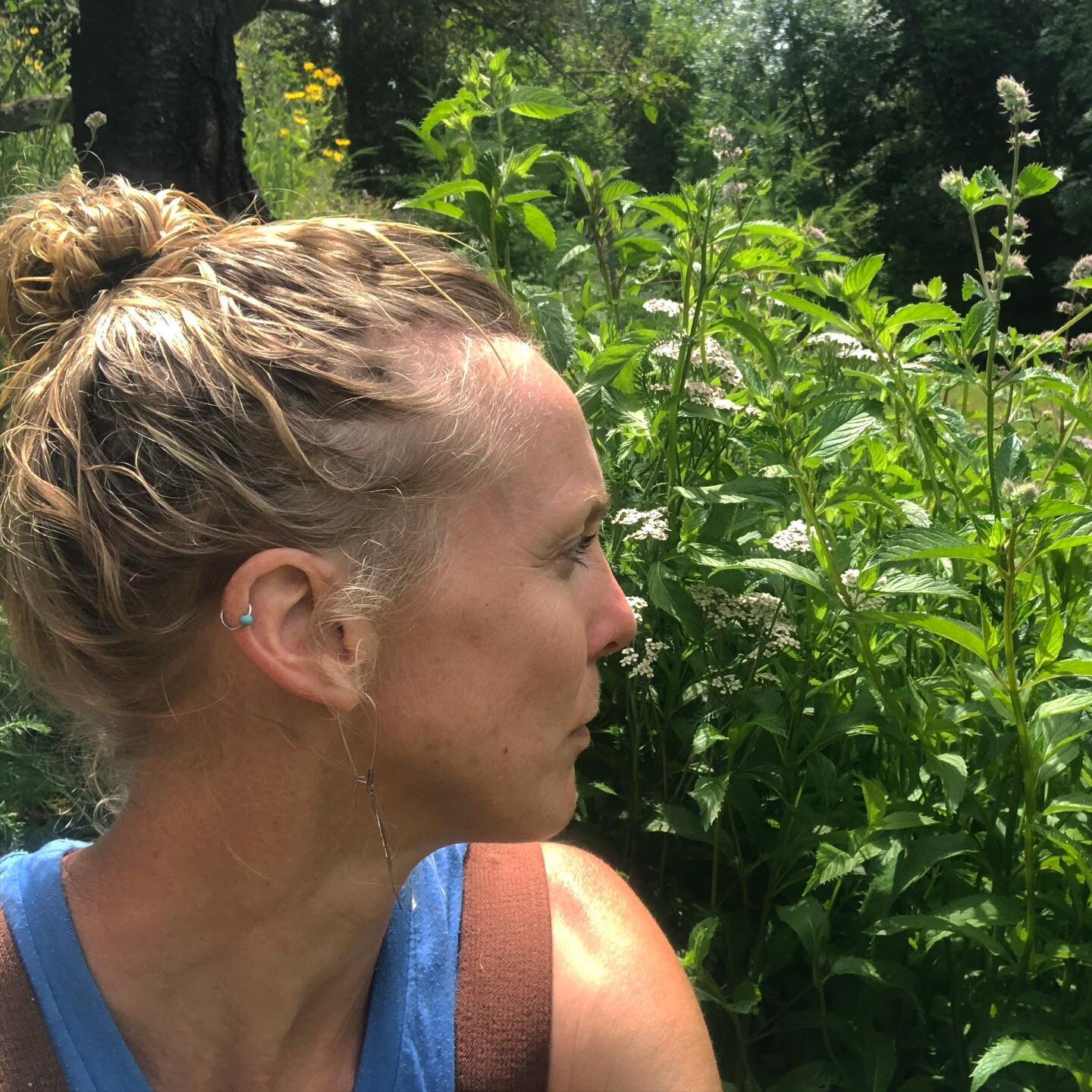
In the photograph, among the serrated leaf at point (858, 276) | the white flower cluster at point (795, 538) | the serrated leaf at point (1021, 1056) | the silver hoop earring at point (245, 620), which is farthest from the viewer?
the serrated leaf at point (858, 276)

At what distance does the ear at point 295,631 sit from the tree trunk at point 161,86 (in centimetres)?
253

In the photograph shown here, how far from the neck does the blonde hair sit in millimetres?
104

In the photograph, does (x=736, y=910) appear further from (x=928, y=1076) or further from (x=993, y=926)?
(x=993, y=926)

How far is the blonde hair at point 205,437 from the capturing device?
3.67 ft

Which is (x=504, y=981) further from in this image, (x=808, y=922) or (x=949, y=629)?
(x=949, y=629)

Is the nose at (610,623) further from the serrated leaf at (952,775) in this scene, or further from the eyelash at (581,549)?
the serrated leaf at (952,775)

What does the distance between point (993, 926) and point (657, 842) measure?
2.36 ft

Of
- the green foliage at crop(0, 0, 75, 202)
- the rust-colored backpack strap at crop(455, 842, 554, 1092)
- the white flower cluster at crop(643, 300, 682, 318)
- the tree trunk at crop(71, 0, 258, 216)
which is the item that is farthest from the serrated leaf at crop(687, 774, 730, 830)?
the green foliage at crop(0, 0, 75, 202)

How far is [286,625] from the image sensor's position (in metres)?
1.14

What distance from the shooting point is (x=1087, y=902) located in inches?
54.9

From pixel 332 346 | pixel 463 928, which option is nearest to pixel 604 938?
pixel 463 928

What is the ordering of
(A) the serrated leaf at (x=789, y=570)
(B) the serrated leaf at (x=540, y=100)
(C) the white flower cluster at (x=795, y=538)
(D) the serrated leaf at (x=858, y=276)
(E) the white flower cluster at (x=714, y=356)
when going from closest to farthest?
(A) the serrated leaf at (x=789, y=570) → (C) the white flower cluster at (x=795, y=538) → (D) the serrated leaf at (x=858, y=276) → (E) the white flower cluster at (x=714, y=356) → (B) the serrated leaf at (x=540, y=100)

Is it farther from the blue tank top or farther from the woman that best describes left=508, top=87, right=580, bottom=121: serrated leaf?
the blue tank top

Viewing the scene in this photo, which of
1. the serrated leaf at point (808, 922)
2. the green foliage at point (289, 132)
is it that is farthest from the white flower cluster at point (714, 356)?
the green foliage at point (289, 132)
